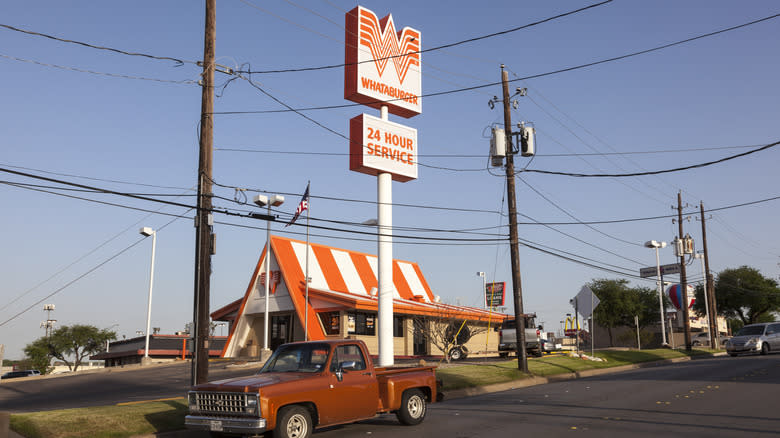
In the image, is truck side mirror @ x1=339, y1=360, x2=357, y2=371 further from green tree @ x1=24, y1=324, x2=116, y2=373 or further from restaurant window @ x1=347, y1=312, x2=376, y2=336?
green tree @ x1=24, y1=324, x2=116, y2=373

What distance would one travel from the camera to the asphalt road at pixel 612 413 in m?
10.9

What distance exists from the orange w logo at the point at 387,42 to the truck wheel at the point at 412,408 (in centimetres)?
→ 1675

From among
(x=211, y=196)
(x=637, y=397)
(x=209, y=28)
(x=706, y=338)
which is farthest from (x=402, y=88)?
(x=706, y=338)

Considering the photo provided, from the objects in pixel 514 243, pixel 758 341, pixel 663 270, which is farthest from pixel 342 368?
pixel 663 270

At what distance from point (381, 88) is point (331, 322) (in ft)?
51.7

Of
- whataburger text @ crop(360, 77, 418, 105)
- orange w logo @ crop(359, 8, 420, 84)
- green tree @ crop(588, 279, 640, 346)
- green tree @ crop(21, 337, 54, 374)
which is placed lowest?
green tree @ crop(21, 337, 54, 374)

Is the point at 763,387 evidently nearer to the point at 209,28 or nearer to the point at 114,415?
the point at 114,415

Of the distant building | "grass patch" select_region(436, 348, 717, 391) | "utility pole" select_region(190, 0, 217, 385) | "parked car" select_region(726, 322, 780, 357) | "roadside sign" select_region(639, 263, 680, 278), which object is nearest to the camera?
"utility pole" select_region(190, 0, 217, 385)

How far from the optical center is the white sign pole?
25.8m

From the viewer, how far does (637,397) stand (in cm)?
1559

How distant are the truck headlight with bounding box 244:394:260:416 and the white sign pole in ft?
53.5

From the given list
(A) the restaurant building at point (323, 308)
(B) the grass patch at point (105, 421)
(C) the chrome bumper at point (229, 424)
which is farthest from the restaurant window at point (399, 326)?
(C) the chrome bumper at point (229, 424)

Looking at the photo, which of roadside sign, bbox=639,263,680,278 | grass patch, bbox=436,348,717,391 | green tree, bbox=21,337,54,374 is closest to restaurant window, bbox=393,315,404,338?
grass patch, bbox=436,348,717,391

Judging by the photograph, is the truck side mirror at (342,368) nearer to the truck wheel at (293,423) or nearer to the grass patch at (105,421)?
the truck wheel at (293,423)
